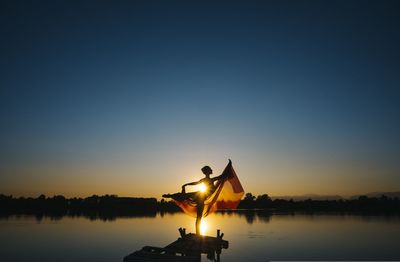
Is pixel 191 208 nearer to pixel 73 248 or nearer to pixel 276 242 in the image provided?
pixel 73 248

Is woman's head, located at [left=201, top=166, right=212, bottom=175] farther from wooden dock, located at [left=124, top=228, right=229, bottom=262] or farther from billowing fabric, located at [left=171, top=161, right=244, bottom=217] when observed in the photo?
wooden dock, located at [left=124, top=228, right=229, bottom=262]

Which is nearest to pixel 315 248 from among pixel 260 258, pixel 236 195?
pixel 260 258

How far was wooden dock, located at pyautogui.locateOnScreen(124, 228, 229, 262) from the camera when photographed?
10703 mm

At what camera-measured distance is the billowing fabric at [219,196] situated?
1274 cm

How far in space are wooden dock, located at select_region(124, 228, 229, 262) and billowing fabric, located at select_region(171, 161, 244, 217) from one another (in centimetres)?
98

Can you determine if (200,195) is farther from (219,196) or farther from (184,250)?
(184,250)

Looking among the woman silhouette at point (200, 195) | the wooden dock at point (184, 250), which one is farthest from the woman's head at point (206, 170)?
the wooden dock at point (184, 250)

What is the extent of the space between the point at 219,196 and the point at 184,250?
2335 mm

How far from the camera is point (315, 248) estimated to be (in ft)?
163

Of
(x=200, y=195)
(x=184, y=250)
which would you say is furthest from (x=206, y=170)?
(x=184, y=250)

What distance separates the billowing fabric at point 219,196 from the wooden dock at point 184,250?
98 centimetres

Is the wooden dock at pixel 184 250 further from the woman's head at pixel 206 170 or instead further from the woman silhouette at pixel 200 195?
the woman's head at pixel 206 170

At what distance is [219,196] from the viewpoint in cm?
1297

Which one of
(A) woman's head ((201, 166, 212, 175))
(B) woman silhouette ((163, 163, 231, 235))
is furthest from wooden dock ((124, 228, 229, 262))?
(A) woman's head ((201, 166, 212, 175))
